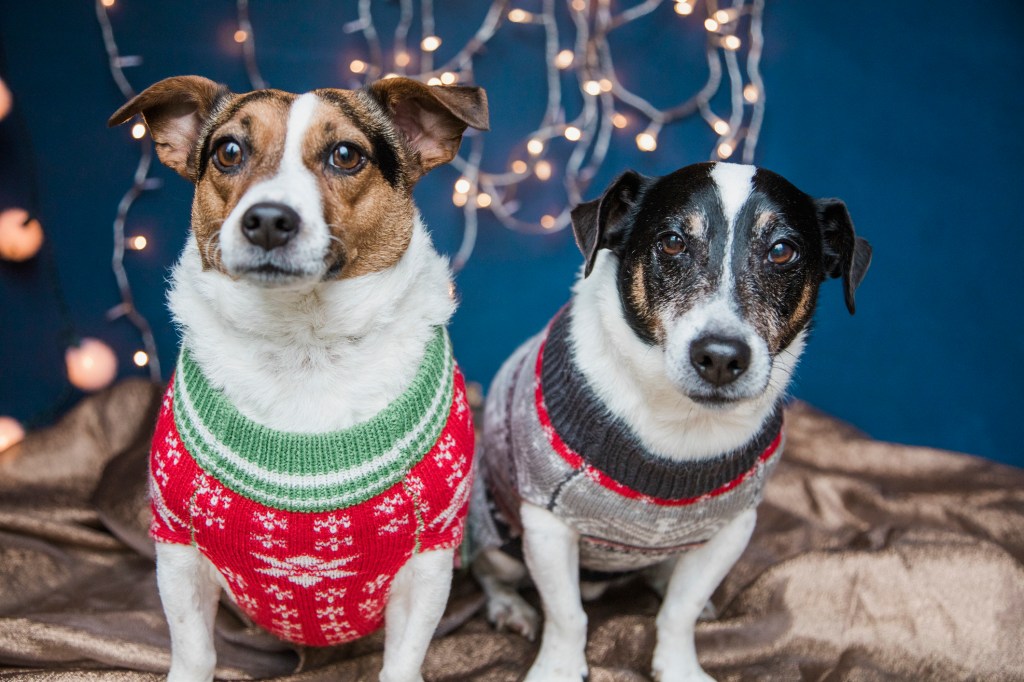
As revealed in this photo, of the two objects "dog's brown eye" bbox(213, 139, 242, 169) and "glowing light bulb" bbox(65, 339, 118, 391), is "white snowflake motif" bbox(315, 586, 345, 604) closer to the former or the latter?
"dog's brown eye" bbox(213, 139, 242, 169)

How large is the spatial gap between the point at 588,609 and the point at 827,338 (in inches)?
63.5

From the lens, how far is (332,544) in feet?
5.98

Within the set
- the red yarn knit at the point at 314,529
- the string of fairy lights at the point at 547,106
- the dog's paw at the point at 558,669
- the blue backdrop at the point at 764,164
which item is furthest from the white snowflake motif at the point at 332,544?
the blue backdrop at the point at 764,164

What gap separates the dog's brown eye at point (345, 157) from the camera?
184cm

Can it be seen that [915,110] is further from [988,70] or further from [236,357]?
[236,357]

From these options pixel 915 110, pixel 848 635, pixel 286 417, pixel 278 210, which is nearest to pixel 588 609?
pixel 848 635

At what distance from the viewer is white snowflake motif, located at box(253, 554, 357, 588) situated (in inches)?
72.8

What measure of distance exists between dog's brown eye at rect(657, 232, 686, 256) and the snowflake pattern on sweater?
1.75ft

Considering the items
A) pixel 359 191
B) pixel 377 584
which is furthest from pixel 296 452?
pixel 359 191

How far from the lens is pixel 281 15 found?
3.21 metres

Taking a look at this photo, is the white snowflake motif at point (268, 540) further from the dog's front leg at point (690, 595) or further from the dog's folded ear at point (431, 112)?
the dog's front leg at point (690, 595)

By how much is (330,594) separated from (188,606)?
0.96 feet

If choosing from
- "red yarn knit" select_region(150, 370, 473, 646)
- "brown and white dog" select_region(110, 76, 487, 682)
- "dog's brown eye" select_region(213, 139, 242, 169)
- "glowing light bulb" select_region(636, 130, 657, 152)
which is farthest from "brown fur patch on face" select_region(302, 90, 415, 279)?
"glowing light bulb" select_region(636, 130, 657, 152)

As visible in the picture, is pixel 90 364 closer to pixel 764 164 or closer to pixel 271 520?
pixel 271 520
